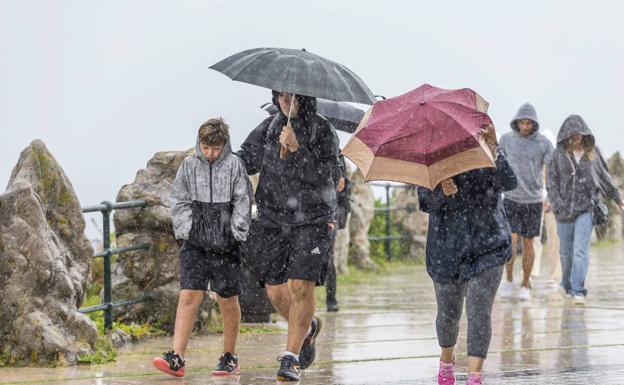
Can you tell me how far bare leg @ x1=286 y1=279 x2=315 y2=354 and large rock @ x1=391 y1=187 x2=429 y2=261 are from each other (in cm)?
1410

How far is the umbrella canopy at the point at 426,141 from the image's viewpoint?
8.13m

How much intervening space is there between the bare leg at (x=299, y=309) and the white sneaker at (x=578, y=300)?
6.62 metres

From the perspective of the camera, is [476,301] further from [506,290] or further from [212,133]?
[506,290]

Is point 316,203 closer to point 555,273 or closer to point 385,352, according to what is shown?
point 385,352

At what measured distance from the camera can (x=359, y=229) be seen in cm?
2166

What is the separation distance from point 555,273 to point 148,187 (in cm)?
777

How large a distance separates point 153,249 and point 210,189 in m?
2.78

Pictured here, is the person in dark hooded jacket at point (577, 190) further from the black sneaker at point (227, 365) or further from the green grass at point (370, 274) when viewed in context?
the black sneaker at point (227, 365)

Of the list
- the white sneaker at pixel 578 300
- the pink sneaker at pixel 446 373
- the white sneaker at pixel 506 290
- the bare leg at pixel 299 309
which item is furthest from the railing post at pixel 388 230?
the pink sneaker at pixel 446 373

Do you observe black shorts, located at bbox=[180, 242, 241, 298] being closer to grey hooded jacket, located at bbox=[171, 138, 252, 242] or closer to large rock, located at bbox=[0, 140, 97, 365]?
grey hooded jacket, located at bbox=[171, 138, 252, 242]

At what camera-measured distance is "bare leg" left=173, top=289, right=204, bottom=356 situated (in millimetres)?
9391

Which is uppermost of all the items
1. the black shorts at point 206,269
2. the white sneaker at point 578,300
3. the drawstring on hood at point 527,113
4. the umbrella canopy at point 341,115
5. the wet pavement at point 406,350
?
the drawstring on hood at point 527,113

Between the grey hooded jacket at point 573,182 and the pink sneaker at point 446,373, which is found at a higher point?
the grey hooded jacket at point 573,182

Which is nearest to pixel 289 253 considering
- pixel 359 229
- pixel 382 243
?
pixel 359 229
